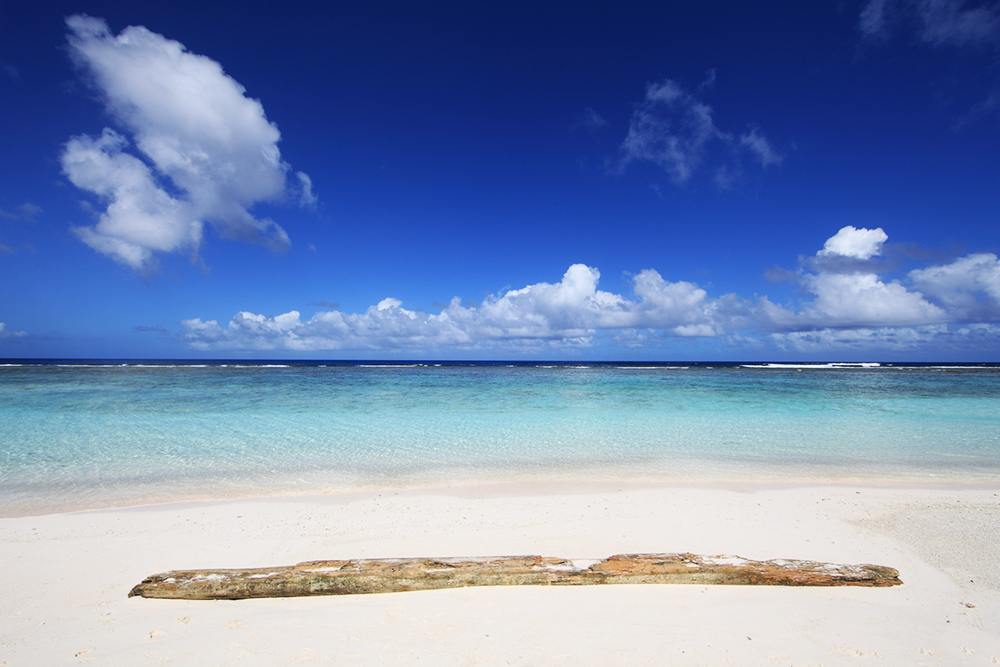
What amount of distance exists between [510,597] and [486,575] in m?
0.32

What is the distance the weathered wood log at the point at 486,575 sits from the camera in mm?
3900

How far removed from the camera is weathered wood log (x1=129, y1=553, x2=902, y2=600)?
3900mm

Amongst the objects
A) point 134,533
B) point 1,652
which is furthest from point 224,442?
point 1,652

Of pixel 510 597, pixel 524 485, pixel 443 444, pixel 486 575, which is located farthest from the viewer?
pixel 443 444

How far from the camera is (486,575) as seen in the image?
13.5 feet

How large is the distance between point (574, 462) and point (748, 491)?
364 cm

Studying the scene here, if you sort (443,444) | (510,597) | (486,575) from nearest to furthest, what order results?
(510,597)
(486,575)
(443,444)

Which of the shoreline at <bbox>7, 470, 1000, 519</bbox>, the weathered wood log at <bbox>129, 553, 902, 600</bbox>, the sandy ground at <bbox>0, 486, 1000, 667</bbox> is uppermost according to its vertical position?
the weathered wood log at <bbox>129, 553, 902, 600</bbox>

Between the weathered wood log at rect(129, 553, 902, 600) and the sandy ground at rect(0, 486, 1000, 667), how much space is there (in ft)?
0.29

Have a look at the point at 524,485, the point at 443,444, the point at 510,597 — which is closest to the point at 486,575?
the point at 510,597

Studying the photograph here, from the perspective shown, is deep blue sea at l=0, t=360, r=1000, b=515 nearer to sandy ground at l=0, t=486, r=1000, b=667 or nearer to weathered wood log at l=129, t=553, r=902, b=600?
sandy ground at l=0, t=486, r=1000, b=667

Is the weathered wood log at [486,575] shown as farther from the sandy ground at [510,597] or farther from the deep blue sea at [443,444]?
the deep blue sea at [443,444]

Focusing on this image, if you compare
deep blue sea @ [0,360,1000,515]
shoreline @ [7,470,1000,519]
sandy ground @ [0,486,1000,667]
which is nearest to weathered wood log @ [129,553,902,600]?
sandy ground @ [0,486,1000,667]

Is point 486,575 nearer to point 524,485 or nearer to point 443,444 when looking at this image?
point 524,485
